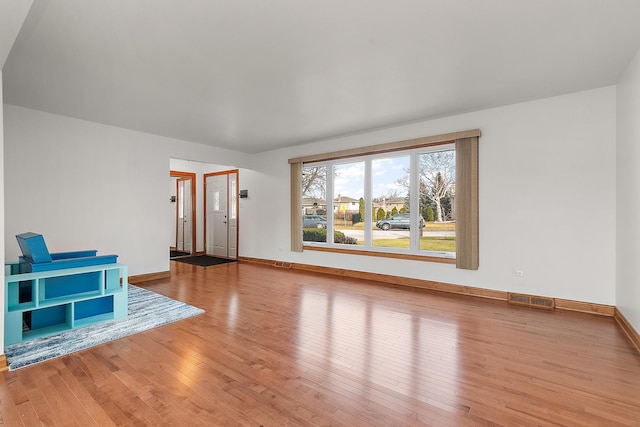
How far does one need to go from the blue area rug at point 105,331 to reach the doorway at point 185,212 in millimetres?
4835

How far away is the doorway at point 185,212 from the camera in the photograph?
878 centimetres

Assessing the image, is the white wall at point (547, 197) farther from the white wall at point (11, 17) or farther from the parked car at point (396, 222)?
the white wall at point (11, 17)

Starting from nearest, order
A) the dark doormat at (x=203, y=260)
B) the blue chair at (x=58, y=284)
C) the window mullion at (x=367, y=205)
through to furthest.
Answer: the blue chair at (x=58, y=284) < the window mullion at (x=367, y=205) < the dark doormat at (x=203, y=260)

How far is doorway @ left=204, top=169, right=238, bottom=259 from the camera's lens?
7973mm

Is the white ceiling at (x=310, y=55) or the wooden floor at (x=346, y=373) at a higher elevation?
the white ceiling at (x=310, y=55)

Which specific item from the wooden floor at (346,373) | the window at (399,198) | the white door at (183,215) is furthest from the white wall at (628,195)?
the white door at (183,215)

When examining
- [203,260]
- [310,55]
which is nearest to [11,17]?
[310,55]

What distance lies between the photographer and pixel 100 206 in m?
4.96

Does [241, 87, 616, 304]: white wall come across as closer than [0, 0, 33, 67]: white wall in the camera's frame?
No

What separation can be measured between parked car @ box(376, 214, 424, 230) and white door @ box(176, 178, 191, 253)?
6056 mm

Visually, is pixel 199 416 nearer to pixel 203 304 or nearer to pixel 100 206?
pixel 203 304

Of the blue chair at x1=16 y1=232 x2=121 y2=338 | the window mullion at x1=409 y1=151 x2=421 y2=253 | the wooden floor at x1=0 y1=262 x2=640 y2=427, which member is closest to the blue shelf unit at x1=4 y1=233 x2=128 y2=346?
the blue chair at x1=16 y1=232 x2=121 y2=338

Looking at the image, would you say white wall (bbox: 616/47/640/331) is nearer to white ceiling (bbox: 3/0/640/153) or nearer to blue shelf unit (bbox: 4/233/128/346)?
white ceiling (bbox: 3/0/640/153)

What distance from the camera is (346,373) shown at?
7.34 feet
